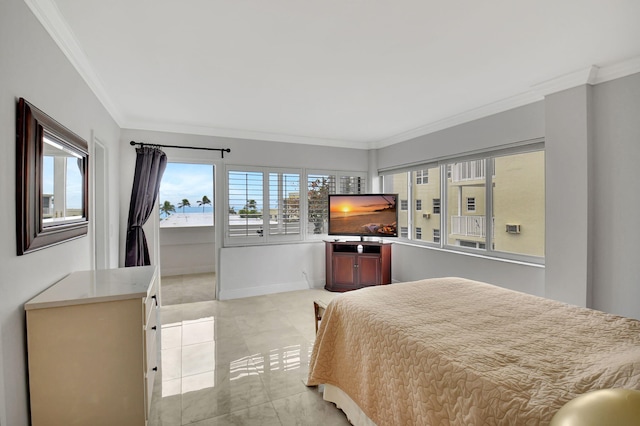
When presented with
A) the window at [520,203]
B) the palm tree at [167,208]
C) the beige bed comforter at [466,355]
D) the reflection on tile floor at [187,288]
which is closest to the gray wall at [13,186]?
the beige bed comforter at [466,355]

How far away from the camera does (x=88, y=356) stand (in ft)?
5.31

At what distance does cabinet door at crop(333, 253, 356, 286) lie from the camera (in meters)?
4.98

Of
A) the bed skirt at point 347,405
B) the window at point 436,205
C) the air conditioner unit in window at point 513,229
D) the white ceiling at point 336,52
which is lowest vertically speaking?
the bed skirt at point 347,405

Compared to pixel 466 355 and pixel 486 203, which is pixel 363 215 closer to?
pixel 486 203

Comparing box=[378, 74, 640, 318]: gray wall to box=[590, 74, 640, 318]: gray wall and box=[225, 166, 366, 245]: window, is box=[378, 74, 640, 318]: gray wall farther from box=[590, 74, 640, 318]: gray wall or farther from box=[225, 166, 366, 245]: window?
box=[225, 166, 366, 245]: window

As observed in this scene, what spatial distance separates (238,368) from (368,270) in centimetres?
268

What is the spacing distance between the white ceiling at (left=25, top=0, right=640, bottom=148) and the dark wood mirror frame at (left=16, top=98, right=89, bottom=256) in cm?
59

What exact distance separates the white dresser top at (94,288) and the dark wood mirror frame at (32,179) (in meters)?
0.25

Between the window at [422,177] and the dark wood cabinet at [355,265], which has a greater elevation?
the window at [422,177]

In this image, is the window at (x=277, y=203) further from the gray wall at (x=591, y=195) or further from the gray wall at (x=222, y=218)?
the gray wall at (x=591, y=195)

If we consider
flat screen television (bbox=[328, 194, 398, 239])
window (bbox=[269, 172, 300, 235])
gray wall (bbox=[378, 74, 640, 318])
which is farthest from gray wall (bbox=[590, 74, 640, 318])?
window (bbox=[269, 172, 300, 235])

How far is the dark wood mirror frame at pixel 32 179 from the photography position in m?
1.48

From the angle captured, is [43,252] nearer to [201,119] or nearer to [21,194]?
[21,194]

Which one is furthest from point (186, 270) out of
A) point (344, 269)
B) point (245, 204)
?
point (344, 269)
